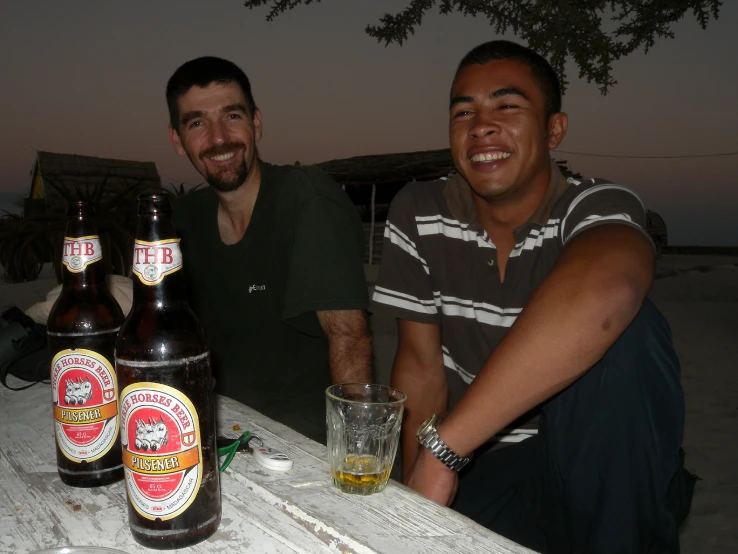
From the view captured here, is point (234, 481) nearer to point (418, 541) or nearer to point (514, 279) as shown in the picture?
point (418, 541)

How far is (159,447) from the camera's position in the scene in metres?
0.85

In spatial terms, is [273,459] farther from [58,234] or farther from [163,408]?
[58,234]

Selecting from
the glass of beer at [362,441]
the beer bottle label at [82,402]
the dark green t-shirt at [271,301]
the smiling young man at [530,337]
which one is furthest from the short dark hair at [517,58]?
the beer bottle label at [82,402]

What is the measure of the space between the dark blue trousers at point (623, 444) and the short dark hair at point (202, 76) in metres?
1.82

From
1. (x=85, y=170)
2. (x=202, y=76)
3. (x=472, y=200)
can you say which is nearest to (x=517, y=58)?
(x=472, y=200)

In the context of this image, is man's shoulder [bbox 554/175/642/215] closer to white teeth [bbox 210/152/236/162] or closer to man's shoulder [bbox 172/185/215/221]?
white teeth [bbox 210/152/236/162]

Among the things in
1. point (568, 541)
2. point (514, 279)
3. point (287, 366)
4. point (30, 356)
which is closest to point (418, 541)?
point (568, 541)

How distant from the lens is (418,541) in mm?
870

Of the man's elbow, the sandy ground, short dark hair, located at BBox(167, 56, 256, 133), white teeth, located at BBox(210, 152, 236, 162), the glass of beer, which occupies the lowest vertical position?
the sandy ground

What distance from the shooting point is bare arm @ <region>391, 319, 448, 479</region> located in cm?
213

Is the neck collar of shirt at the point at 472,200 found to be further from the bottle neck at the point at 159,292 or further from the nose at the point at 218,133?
the bottle neck at the point at 159,292

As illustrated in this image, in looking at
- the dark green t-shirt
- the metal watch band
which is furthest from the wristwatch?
the dark green t-shirt

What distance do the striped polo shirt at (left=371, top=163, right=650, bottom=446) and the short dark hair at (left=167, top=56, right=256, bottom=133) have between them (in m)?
0.90

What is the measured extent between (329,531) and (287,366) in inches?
58.7
